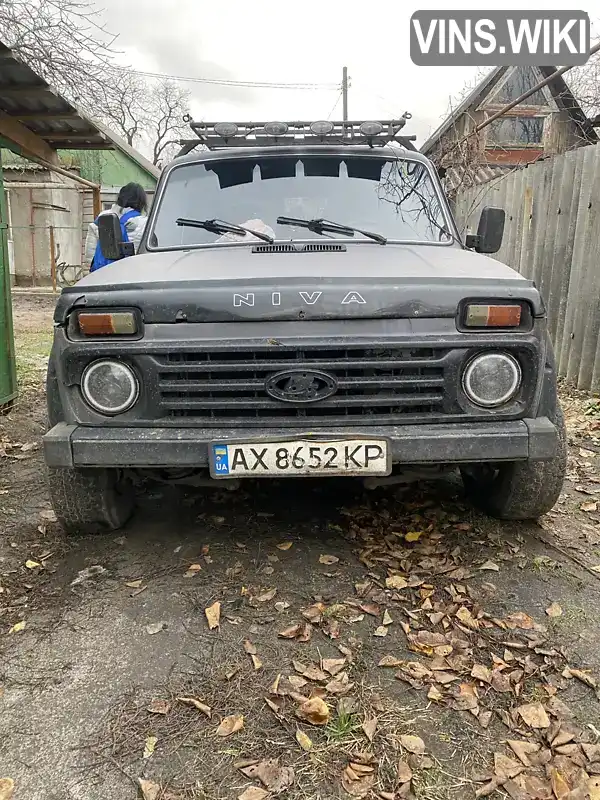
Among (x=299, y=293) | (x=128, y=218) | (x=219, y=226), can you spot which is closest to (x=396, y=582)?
(x=299, y=293)

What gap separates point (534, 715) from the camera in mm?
2045

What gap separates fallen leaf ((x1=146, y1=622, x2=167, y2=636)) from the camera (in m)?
2.53

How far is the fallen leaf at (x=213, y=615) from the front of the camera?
256cm

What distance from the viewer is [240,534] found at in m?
3.34

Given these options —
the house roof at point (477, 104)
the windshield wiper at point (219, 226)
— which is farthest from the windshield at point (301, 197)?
the house roof at point (477, 104)

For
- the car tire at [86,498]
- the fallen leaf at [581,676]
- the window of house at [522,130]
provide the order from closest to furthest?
the fallen leaf at [581,676] → the car tire at [86,498] → the window of house at [522,130]

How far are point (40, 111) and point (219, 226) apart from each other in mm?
3522

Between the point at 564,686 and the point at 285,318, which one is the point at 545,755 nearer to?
the point at 564,686

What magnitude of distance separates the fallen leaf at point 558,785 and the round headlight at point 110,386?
1950 mm

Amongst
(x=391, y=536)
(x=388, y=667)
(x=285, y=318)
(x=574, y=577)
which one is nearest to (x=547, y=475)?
(x=574, y=577)

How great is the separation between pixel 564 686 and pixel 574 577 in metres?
0.82

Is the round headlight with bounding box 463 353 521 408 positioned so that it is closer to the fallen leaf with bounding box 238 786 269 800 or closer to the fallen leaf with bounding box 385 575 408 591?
the fallen leaf with bounding box 385 575 408 591

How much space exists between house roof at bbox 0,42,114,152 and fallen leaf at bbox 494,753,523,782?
501cm

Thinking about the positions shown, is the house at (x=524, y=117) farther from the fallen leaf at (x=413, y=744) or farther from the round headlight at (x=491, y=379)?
the fallen leaf at (x=413, y=744)
